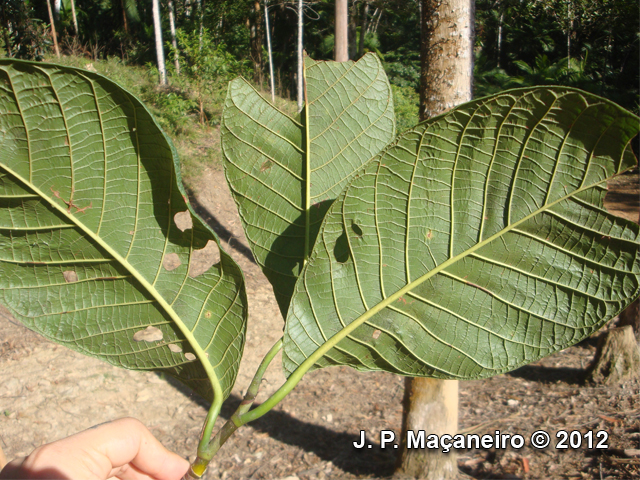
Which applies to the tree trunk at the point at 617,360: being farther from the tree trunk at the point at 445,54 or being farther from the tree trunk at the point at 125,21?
the tree trunk at the point at 125,21

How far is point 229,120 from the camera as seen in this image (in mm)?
627

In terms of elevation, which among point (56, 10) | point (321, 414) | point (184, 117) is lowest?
point (321, 414)

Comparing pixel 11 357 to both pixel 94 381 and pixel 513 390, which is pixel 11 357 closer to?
pixel 94 381

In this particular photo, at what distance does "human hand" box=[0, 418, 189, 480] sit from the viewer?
56 centimetres

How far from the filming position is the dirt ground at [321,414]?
300 cm

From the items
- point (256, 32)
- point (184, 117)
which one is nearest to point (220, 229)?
point (184, 117)

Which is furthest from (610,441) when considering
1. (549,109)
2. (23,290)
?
(23,290)

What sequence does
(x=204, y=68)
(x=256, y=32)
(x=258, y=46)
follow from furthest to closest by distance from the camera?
(x=256, y=32) → (x=258, y=46) → (x=204, y=68)

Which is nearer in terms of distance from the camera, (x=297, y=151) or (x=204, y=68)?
(x=297, y=151)

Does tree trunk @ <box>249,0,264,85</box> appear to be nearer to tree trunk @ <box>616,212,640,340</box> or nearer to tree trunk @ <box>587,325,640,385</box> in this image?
tree trunk @ <box>616,212,640,340</box>

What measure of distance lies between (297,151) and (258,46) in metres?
16.5

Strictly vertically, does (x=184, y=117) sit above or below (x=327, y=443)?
above

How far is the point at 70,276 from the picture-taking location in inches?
22.5

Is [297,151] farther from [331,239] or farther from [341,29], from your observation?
[341,29]
